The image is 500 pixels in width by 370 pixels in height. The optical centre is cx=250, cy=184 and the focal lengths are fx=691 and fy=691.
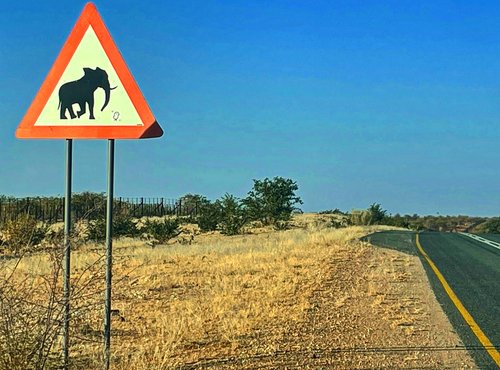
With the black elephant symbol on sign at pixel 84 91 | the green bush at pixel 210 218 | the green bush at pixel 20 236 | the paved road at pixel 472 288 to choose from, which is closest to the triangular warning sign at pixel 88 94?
the black elephant symbol on sign at pixel 84 91

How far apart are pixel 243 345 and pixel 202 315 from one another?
2.10 m

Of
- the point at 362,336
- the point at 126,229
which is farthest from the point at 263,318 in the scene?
the point at 126,229

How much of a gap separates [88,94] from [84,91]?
0.04m

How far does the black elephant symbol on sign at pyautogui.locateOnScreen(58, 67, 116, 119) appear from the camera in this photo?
18.5ft

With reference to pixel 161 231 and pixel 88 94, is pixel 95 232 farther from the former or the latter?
pixel 161 231

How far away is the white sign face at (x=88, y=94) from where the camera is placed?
18.4ft

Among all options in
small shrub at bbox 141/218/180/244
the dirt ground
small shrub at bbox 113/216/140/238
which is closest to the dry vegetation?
the dirt ground

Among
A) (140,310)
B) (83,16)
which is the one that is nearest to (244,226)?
(140,310)

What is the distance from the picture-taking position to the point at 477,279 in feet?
53.3

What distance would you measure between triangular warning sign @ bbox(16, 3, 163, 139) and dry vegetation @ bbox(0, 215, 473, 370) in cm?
118

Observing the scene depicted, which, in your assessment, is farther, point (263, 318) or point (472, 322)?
point (472, 322)

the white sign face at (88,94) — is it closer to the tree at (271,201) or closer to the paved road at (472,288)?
the paved road at (472,288)

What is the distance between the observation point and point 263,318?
996 cm

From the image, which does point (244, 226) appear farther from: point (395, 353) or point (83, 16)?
point (83, 16)
